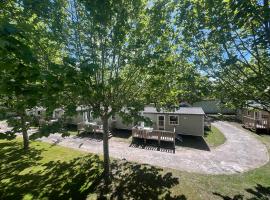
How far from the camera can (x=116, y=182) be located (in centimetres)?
948

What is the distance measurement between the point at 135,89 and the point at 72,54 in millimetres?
3239

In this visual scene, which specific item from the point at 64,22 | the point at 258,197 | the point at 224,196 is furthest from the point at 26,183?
the point at 258,197

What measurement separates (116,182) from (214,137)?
13674 mm

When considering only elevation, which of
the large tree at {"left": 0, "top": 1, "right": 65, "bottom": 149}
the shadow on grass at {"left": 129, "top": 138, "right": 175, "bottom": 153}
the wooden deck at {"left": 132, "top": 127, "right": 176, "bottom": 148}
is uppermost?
the large tree at {"left": 0, "top": 1, "right": 65, "bottom": 149}

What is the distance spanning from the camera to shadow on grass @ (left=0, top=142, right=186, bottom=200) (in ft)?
27.7

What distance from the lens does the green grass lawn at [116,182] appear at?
838cm

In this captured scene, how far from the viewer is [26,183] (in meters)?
9.34

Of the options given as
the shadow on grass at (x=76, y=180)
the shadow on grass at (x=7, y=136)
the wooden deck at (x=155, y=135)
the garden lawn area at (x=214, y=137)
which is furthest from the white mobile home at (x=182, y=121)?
the shadow on grass at (x=7, y=136)

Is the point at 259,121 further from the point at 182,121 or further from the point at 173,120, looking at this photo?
the point at 173,120

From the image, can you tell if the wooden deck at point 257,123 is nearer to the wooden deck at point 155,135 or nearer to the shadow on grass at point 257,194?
the wooden deck at point 155,135

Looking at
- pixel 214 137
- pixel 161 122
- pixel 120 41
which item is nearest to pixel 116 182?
pixel 120 41

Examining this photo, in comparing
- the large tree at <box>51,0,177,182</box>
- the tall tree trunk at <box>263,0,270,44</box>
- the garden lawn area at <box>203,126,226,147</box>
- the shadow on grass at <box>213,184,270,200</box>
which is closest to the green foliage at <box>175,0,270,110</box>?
the tall tree trunk at <box>263,0,270,44</box>

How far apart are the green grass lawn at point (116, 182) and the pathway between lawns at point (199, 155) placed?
95 centimetres

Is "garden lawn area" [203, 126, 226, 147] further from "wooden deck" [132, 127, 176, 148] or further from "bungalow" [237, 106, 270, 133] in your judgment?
"bungalow" [237, 106, 270, 133]
